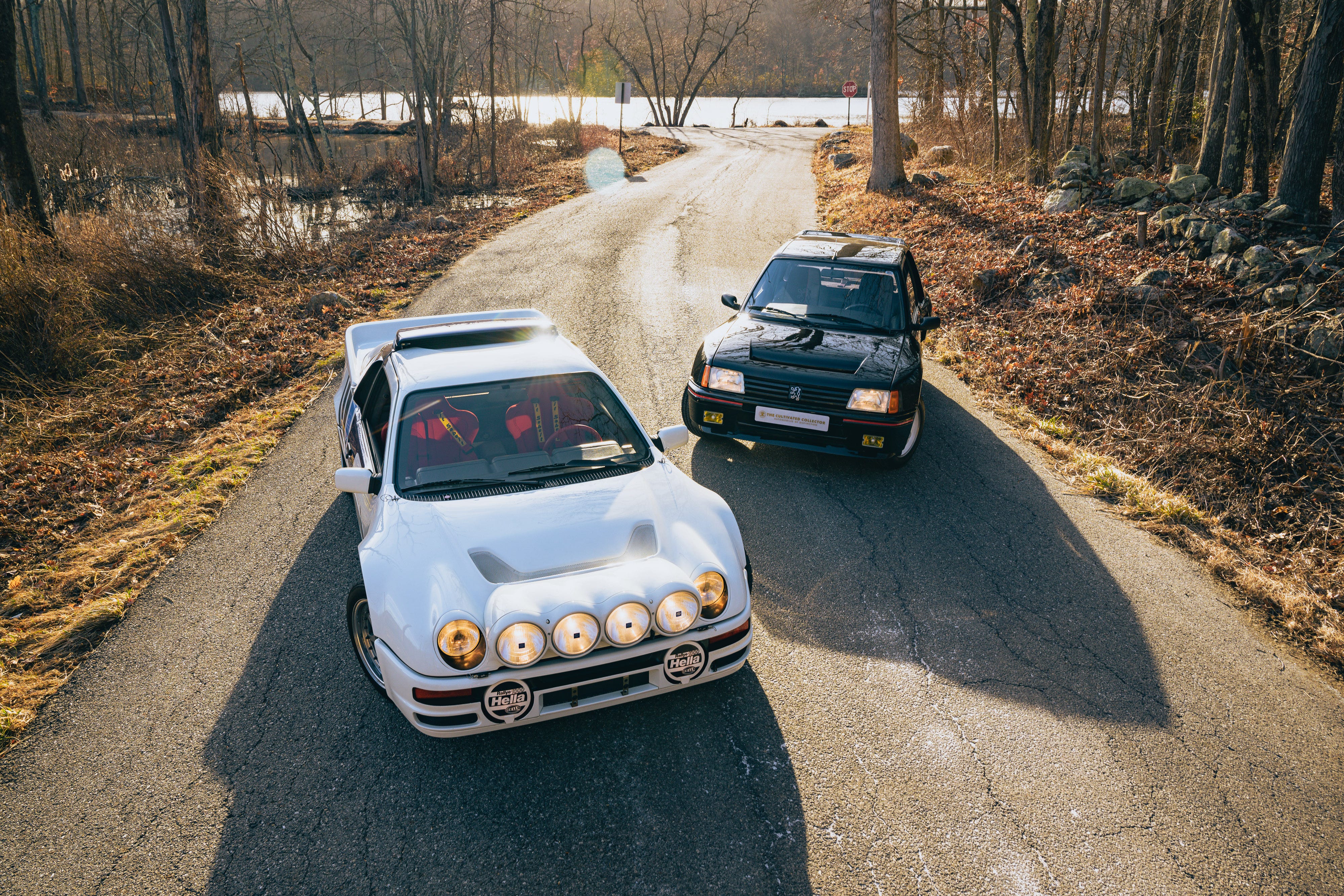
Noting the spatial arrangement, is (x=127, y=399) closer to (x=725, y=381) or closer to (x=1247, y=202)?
(x=725, y=381)

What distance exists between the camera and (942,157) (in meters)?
21.0

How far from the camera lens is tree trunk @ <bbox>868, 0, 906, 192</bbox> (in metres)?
16.9

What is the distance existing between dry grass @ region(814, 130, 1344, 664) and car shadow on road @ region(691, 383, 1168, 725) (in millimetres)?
864

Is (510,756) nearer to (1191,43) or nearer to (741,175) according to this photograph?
(1191,43)

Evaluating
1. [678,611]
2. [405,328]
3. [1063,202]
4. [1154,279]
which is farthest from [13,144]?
[1063,202]

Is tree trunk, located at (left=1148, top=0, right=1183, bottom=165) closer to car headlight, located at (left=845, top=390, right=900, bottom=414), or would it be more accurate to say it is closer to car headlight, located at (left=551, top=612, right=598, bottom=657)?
car headlight, located at (left=845, top=390, right=900, bottom=414)

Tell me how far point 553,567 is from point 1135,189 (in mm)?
11753

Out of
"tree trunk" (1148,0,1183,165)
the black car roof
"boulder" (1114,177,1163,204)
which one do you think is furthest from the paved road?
"tree trunk" (1148,0,1183,165)

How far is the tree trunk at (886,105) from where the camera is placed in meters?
16.9

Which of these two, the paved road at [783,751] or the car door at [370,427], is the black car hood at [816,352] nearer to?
the paved road at [783,751]

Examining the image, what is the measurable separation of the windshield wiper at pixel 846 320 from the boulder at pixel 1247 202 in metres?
6.29

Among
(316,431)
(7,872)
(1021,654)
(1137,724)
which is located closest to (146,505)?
(316,431)

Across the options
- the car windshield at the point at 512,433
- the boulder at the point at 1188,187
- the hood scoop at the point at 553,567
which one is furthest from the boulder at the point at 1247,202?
the hood scoop at the point at 553,567

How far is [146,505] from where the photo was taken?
220 inches
